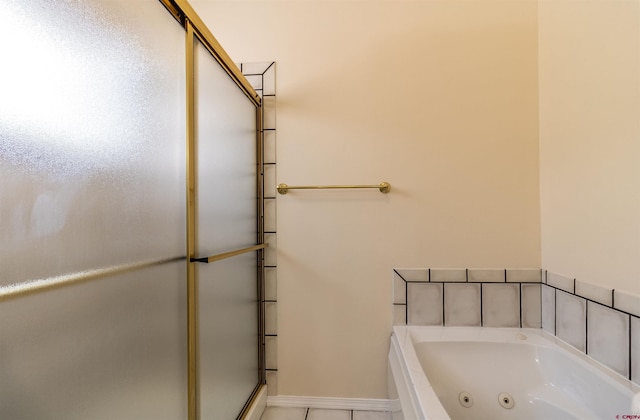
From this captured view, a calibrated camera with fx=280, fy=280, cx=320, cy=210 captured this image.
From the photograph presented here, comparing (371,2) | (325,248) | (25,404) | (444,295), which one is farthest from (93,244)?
(371,2)

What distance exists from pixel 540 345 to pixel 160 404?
56.0 inches

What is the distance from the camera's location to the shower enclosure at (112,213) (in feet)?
1.40

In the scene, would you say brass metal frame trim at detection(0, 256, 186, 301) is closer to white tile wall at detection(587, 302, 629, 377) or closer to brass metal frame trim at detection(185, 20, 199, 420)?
brass metal frame trim at detection(185, 20, 199, 420)

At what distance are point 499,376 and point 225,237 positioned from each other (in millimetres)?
1289

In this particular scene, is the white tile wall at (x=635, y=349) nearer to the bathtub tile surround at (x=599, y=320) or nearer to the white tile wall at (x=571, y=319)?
the bathtub tile surround at (x=599, y=320)

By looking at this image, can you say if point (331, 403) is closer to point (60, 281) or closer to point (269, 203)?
point (269, 203)

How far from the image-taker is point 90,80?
21.0 inches

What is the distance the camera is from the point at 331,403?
1396 millimetres

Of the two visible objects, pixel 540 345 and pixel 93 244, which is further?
pixel 540 345

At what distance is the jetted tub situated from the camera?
3.08 feet

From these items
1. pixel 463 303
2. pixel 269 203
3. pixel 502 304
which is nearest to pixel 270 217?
pixel 269 203

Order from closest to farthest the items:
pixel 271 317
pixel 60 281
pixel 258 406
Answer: pixel 60 281
pixel 258 406
pixel 271 317

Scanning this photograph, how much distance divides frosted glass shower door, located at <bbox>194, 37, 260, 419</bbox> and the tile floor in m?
0.17

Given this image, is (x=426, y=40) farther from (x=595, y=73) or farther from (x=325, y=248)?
(x=325, y=248)
